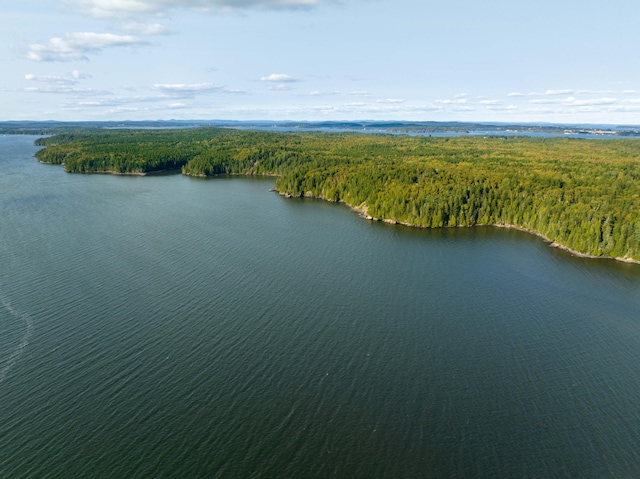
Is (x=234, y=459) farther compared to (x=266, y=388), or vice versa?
(x=266, y=388)

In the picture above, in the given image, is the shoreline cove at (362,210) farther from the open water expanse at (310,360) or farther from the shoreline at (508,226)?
the open water expanse at (310,360)

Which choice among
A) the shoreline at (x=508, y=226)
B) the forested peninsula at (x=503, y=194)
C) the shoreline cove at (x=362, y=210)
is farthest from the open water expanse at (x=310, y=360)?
the forested peninsula at (x=503, y=194)

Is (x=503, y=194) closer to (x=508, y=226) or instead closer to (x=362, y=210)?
(x=508, y=226)

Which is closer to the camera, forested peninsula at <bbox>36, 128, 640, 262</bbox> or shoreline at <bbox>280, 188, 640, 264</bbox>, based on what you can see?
shoreline at <bbox>280, 188, 640, 264</bbox>

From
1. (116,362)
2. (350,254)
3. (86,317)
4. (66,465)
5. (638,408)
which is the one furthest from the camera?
(350,254)

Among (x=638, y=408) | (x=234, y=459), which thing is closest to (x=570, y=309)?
(x=638, y=408)

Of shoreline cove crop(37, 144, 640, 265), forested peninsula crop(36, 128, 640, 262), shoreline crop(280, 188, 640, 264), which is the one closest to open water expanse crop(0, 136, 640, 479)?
shoreline crop(280, 188, 640, 264)

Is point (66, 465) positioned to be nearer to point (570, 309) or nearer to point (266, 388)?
point (266, 388)

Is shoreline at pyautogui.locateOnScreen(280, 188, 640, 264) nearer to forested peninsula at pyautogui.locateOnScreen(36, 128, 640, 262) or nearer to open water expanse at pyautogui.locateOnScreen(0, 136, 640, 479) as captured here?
forested peninsula at pyautogui.locateOnScreen(36, 128, 640, 262)
